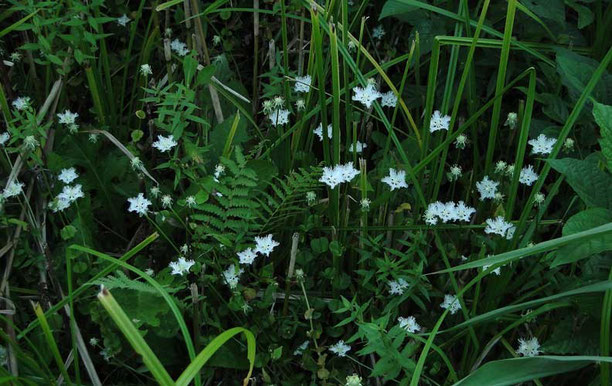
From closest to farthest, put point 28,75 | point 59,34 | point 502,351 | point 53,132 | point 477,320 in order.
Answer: point 477,320
point 502,351
point 59,34
point 53,132
point 28,75

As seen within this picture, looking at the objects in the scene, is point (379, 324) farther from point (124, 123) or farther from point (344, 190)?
point (124, 123)

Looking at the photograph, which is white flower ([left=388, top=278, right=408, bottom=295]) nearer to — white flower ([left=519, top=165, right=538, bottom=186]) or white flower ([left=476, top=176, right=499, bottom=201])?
white flower ([left=476, top=176, right=499, bottom=201])

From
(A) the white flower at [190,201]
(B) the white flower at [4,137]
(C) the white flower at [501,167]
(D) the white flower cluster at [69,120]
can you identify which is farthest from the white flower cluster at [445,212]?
(B) the white flower at [4,137]

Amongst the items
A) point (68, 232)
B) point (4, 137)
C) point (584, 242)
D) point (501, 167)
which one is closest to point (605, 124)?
point (584, 242)

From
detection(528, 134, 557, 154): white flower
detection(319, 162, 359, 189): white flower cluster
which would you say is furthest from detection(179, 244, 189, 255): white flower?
detection(528, 134, 557, 154): white flower

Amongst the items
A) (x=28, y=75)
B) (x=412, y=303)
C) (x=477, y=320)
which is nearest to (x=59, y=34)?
(x=28, y=75)
